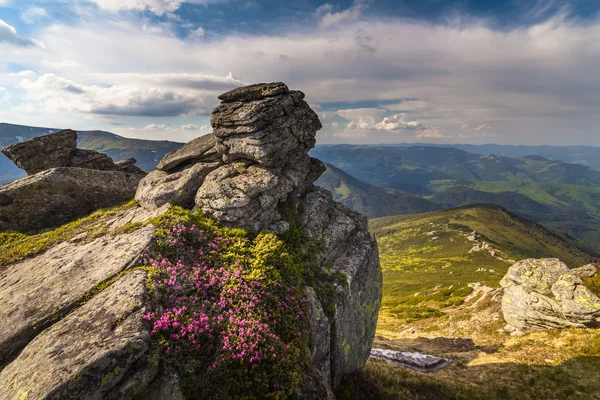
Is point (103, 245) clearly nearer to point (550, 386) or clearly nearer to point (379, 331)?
point (550, 386)

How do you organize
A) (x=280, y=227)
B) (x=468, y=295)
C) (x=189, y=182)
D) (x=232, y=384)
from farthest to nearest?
(x=468, y=295) < (x=189, y=182) < (x=280, y=227) < (x=232, y=384)

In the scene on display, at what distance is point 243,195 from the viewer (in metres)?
20.5

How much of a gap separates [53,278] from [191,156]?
15832 millimetres

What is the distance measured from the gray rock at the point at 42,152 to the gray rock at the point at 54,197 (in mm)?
6712

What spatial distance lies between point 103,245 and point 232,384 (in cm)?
1243

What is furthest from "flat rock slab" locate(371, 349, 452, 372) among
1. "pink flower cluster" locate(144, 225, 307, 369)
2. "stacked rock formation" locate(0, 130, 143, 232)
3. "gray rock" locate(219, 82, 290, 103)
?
"stacked rock formation" locate(0, 130, 143, 232)

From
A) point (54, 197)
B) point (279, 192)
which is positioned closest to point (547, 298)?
point (279, 192)

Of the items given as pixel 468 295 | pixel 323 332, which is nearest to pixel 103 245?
pixel 323 332

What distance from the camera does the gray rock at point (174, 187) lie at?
72.3 feet

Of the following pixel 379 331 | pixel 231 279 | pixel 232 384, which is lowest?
pixel 379 331

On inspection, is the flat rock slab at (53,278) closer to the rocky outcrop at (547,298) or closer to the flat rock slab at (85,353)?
the flat rock slab at (85,353)

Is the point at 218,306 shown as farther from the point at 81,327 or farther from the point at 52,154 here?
the point at 52,154

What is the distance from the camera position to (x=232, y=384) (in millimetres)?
11383

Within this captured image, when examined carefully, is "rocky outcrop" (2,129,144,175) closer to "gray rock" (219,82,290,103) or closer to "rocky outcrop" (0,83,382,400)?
"rocky outcrop" (0,83,382,400)
